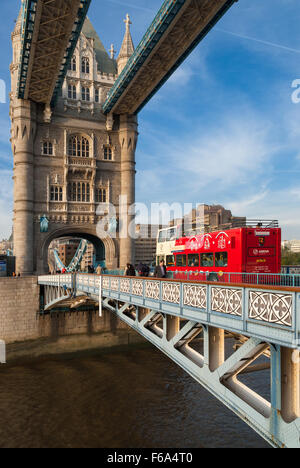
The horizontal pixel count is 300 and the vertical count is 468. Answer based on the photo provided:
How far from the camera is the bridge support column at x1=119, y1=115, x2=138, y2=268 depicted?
134 ft

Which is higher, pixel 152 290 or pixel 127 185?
pixel 127 185

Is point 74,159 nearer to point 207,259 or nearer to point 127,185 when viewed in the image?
point 127,185

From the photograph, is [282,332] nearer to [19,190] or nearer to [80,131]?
[19,190]

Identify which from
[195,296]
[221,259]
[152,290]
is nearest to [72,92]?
[221,259]

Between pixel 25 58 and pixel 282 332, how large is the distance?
32696 mm

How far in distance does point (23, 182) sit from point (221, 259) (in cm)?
2547

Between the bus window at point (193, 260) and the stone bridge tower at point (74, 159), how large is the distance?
63.9ft

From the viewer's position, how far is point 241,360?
7863 millimetres

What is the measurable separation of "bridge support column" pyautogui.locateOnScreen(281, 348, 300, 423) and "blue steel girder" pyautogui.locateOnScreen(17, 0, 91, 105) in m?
28.1

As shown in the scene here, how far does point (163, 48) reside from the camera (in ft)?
101

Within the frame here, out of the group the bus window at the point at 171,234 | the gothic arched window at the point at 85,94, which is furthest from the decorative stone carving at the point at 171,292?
the gothic arched window at the point at 85,94

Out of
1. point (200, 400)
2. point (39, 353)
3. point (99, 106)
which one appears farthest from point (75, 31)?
point (200, 400)

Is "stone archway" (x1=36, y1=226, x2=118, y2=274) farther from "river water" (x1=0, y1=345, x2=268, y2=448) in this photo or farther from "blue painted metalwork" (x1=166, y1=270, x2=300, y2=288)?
"blue painted metalwork" (x1=166, y1=270, x2=300, y2=288)

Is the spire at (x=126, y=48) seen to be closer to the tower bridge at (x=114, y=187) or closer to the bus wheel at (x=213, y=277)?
the tower bridge at (x=114, y=187)
